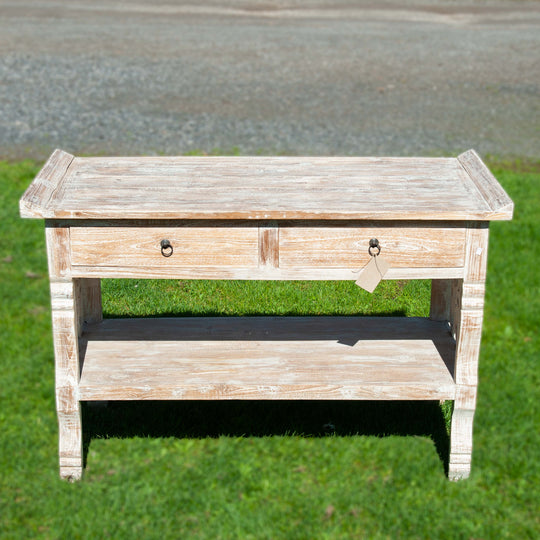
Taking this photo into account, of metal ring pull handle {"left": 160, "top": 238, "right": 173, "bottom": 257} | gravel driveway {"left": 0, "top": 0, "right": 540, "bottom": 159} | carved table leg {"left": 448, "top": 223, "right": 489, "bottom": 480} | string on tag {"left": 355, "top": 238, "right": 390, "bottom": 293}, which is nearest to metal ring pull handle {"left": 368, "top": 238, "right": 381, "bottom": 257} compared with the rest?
string on tag {"left": 355, "top": 238, "right": 390, "bottom": 293}

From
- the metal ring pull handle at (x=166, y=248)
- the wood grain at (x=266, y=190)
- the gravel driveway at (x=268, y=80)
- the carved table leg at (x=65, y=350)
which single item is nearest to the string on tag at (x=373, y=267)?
the wood grain at (x=266, y=190)

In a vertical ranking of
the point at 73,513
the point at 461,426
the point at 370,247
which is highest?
the point at 370,247

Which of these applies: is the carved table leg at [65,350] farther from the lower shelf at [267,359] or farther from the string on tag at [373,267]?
the string on tag at [373,267]

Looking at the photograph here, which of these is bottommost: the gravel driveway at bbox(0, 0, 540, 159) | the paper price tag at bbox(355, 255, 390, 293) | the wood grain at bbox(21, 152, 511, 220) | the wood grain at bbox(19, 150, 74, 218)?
the gravel driveway at bbox(0, 0, 540, 159)

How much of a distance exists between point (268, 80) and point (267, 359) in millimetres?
6841

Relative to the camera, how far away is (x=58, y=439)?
3812 mm

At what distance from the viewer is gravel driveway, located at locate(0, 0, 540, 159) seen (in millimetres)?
8148

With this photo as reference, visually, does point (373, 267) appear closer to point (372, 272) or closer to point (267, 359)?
point (372, 272)

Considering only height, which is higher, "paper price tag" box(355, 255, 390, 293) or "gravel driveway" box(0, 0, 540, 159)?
"paper price tag" box(355, 255, 390, 293)

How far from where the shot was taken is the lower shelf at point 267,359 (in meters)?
3.52

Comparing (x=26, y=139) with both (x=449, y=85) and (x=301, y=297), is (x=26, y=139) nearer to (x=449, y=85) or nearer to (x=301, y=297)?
(x=301, y=297)

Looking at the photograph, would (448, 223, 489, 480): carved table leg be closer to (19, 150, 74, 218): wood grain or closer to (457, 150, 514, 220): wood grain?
(457, 150, 514, 220): wood grain

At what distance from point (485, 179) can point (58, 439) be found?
2.19m

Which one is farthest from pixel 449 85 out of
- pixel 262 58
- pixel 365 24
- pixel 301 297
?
pixel 301 297
